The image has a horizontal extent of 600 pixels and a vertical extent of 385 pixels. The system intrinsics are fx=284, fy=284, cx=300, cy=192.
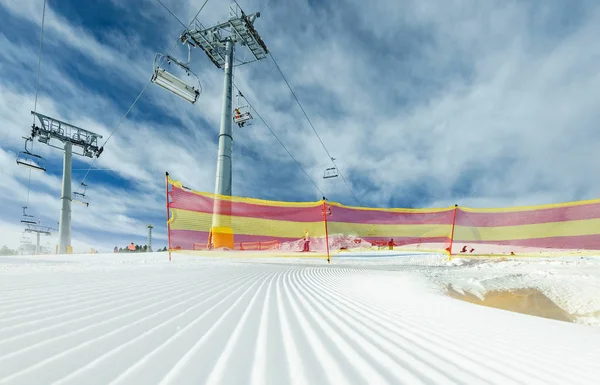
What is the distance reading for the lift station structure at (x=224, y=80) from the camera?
1255 centimetres

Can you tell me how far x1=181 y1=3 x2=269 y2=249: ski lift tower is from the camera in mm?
12538

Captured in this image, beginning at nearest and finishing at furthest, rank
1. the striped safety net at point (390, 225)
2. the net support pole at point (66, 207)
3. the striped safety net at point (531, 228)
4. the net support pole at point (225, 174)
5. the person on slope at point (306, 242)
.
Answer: the striped safety net at point (531, 228)
the striped safety net at point (390, 225)
the net support pole at point (225, 174)
the person on slope at point (306, 242)
the net support pole at point (66, 207)

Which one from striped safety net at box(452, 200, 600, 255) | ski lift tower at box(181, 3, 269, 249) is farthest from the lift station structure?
striped safety net at box(452, 200, 600, 255)

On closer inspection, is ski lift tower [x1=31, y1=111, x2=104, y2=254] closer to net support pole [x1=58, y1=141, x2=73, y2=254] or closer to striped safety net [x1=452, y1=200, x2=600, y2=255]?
net support pole [x1=58, y1=141, x2=73, y2=254]

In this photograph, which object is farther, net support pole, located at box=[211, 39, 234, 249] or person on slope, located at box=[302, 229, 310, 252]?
person on slope, located at box=[302, 229, 310, 252]

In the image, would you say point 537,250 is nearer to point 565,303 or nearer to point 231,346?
point 565,303

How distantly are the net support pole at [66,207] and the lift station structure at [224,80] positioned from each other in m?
13.9

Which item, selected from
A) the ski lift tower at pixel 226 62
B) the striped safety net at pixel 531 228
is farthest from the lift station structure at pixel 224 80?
the striped safety net at pixel 531 228

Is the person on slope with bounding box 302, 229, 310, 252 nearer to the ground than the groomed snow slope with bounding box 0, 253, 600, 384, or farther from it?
nearer to the ground

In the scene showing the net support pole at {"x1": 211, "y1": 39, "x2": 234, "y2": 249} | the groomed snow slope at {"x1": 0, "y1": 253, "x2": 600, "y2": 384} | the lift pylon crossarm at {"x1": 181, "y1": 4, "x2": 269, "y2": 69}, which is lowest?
the groomed snow slope at {"x1": 0, "y1": 253, "x2": 600, "y2": 384}

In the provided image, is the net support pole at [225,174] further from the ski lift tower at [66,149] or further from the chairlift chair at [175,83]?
the ski lift tower at [66,149]

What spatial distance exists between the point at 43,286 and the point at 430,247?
14.4 metres

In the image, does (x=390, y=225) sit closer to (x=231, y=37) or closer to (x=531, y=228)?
(x=531, y=228)

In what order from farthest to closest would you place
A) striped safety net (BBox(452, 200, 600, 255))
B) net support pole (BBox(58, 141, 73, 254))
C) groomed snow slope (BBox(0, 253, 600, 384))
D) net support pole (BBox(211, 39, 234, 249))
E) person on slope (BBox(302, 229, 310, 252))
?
net support pole (BBox(58, 141, 73, 254)) < person on slope (BBox(302, 229, 310, 252)) < net support pole (BBox(211, 39, 234, 249)) < striped safety net (BBox(452, 200, 600, 255)) < groomed snow slope (BBox(0, 253, 600, 384))
